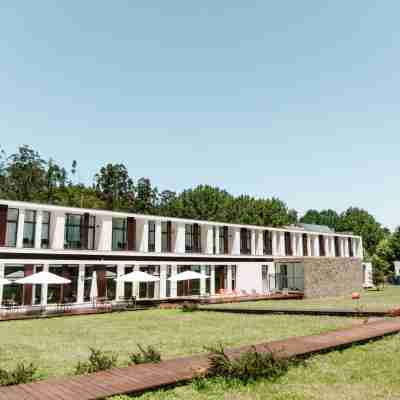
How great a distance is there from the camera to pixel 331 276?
40.4 m

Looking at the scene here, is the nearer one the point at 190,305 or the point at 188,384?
the point at 188,384

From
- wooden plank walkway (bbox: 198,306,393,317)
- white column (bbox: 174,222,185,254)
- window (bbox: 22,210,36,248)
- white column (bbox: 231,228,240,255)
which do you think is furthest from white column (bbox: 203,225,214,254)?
window (bbox: 22,210,36,248)

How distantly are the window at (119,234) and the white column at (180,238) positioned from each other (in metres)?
5.42

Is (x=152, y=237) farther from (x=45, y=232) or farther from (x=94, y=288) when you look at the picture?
(x=45, y=232)

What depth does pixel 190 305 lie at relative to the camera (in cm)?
2520

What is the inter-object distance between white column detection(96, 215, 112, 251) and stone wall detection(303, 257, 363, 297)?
18.4 metres

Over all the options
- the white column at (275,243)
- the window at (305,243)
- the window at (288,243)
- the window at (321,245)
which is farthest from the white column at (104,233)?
the window at (321,245)

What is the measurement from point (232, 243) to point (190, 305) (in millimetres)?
19050

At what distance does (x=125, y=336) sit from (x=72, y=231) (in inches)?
734

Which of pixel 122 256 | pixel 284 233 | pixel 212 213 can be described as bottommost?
pixel 122 256

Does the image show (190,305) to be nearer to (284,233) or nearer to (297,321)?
(297,321)

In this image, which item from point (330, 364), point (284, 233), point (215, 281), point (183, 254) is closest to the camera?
point (330, 364)

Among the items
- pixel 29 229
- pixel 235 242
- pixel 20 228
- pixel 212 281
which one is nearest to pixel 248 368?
pixel 20 228

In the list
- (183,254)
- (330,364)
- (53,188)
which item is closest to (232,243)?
(183,254)
